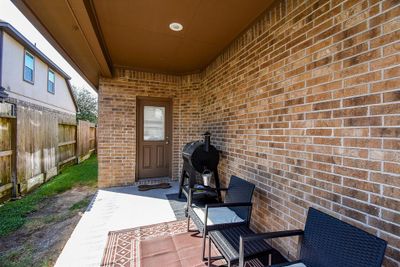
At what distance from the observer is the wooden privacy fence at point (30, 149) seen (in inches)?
161

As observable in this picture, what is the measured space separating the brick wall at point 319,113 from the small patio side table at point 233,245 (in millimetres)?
429

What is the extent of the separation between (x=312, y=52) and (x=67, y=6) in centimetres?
261

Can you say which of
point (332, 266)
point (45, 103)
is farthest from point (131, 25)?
point (45, 103)

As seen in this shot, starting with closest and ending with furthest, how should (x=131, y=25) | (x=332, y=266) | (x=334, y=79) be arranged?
(x=332, y=266)
(x=334, y=79)
(x=131, y=25)

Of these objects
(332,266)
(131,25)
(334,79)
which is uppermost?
(131,25)

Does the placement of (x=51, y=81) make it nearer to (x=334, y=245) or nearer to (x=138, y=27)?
(x=138, y=27)

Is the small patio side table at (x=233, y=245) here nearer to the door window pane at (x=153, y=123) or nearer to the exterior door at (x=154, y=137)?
Answer: the exterior door at (x=154, y=137)

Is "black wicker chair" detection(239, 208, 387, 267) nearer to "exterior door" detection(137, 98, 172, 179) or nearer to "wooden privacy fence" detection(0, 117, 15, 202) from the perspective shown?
"exterior door" detection(137, 98, 172, 179)

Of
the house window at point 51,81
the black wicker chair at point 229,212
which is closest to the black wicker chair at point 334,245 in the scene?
the black wicker chair at point 229,212

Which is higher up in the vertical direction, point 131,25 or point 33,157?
point 131,25

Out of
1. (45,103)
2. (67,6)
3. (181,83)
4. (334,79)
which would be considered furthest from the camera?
(45,103)

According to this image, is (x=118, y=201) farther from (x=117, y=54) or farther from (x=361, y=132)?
(x=361, y=132)

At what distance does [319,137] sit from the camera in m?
1.74

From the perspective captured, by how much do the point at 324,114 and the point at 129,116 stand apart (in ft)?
13.9
